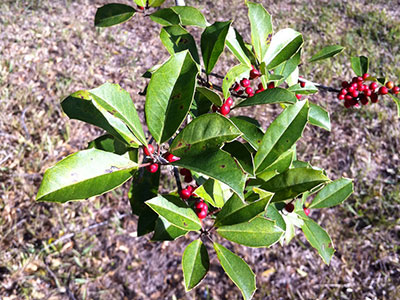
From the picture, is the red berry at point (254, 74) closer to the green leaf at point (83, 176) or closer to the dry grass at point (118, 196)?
the green leaf at point (83, 176)

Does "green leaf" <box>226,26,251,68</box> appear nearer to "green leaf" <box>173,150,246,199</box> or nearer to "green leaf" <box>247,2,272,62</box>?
"green leaf" <box>247,2,272,62</box>

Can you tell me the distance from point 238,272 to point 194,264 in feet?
0.31

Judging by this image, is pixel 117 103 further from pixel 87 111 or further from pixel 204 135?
pixel 204 135

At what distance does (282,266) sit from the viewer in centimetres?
231

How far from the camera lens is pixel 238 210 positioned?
2.30 feet

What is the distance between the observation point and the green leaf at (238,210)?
2.14 ft

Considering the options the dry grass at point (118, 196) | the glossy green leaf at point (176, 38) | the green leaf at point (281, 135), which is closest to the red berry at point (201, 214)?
the green leaf at point (281, 135)

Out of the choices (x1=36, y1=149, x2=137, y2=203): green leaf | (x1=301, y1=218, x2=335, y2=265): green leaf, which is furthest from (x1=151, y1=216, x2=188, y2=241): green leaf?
(x1=301, y1=218, x2=335, y2=265): green leaf

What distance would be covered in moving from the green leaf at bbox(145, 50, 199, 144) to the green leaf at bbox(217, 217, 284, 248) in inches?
9.9

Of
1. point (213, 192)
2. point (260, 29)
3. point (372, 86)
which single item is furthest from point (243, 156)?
point (372, 86)

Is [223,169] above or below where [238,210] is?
above

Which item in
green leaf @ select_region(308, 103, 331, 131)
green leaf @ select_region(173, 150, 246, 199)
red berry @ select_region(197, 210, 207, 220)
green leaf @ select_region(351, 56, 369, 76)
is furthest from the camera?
green leaf @ select_region(351, 56, 369, 76)

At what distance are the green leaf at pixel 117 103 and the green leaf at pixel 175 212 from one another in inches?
4.9

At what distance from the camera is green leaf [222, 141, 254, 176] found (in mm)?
715
